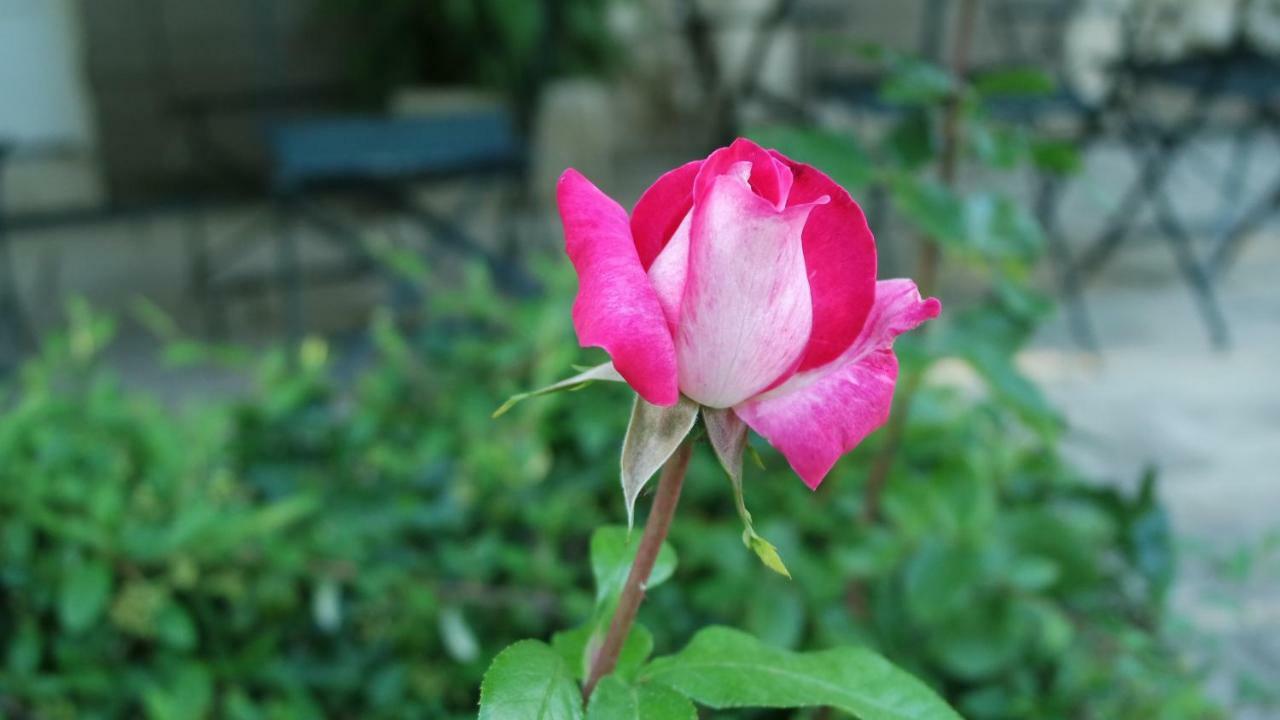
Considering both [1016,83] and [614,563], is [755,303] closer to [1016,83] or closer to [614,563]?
[614,563]

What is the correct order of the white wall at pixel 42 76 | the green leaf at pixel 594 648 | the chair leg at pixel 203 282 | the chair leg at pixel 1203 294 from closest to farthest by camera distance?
1. the green leaf at pixel 594 648
2. the chair leg at pixel 1203 294
3. the chair leg at pixel 203 282
4. the white wall at pixel 42 76

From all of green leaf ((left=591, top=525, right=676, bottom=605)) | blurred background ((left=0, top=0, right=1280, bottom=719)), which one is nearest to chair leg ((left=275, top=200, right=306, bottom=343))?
blurred background ((left=0, top=0, right=1280, bottom=719))

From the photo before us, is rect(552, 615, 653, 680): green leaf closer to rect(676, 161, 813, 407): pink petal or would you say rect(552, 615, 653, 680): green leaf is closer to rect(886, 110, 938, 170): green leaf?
rect(676, 161, 813, 407): pink petal

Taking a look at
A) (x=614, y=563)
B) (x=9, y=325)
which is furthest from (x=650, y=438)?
(x=9, y=325)

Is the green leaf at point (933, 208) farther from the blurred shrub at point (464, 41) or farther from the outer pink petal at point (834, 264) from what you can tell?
the blurred shrub at point (464, 41)

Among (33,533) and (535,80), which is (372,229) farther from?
(33,533)

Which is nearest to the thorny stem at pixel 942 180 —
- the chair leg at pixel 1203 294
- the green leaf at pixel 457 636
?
the green leaf at pixel 457 636
